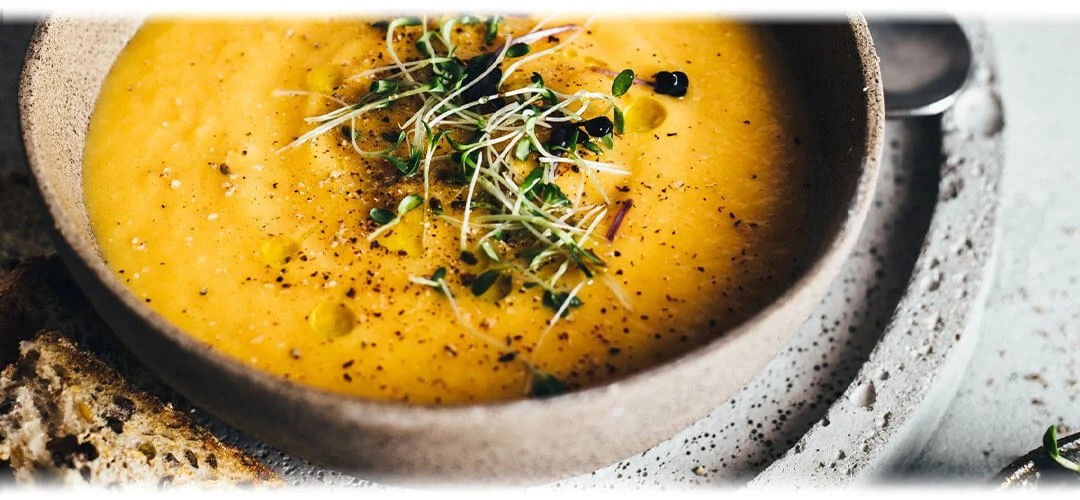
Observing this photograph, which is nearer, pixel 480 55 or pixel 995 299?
pixel 480 55

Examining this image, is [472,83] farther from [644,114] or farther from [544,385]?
[544,385]

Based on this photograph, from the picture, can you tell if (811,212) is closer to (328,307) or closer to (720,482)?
(720,482)

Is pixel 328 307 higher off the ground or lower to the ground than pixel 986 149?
lower

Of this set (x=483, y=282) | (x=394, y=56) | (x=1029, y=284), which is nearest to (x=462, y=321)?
(x=483, y=282)

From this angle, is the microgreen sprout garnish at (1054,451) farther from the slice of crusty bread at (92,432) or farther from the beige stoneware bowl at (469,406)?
the slice of crusty bread at (92,432)

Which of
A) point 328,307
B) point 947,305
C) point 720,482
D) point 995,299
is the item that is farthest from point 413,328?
point 995,299

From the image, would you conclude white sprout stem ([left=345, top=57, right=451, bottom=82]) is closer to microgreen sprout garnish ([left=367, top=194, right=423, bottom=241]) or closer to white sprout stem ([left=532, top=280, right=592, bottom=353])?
microgreen sprout garnish ([left=367, top=194, right=423, bottom=241])

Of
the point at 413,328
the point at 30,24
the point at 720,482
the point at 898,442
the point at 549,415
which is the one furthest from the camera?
the point at 30,24
